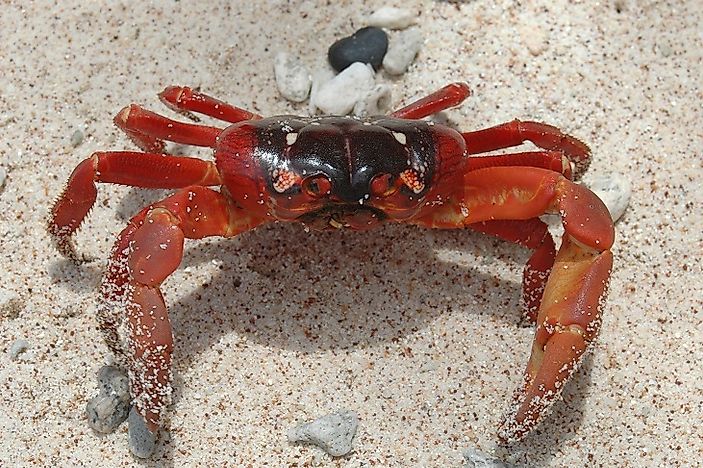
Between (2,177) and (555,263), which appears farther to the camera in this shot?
(2,177)

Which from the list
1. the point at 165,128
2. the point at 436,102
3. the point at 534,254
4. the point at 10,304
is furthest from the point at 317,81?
the point at 10,304

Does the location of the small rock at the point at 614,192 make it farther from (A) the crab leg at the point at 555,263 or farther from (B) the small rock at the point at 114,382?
(B) the small rock at the point at 114,382

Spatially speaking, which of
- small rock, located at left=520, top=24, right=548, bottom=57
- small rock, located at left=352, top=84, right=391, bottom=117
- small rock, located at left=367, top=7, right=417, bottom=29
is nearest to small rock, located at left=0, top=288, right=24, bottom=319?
small rock, located at left=352, top=84, right=391, bottom=117

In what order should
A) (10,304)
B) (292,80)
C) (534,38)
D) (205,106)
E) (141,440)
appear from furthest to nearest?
(534,38) < (292,80) < (205,106) < (10,304) < (141,440)

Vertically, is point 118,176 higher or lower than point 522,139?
higher

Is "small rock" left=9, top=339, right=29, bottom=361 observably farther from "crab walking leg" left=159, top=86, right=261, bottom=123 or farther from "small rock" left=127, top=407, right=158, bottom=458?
"crab walking leg" left=159, top=86, right=261, bottom=123

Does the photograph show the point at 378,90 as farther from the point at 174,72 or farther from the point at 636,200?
the point at 636,200

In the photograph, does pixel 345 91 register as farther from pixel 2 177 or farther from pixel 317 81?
pixel 2 177

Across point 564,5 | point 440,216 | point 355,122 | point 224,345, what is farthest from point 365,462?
point 564,5

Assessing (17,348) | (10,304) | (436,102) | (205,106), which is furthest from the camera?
(436,102)
